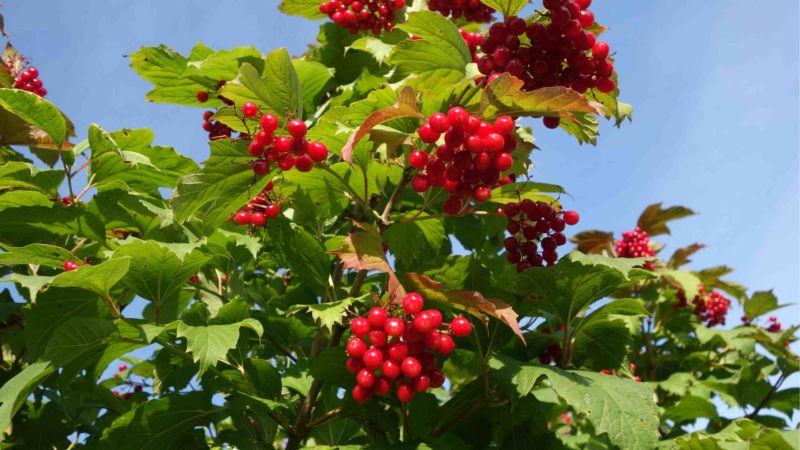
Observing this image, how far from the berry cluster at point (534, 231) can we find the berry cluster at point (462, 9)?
1359mm

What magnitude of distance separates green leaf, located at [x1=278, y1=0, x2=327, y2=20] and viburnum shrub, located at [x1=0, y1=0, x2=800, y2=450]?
3.00ft

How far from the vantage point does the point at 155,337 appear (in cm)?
224

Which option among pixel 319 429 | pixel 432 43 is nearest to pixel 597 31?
pixel 432 43

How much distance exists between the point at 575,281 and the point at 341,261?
94 cm

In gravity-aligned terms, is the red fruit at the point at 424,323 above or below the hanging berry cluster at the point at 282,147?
below

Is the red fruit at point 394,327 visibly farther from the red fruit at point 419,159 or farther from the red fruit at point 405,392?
the red fruit at point 419,159

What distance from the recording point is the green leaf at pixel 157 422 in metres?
2.42

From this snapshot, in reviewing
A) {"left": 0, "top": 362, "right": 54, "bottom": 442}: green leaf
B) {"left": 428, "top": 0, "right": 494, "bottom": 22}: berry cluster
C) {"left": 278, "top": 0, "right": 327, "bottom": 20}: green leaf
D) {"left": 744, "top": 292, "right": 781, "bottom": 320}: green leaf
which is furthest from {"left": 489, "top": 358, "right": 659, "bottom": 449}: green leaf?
{"left": 744, "top": 292, "right": 781, "bottom": 320}: green leaf

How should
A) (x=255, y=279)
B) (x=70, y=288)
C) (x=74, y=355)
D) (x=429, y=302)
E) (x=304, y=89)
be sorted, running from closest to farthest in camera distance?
1. (x=74, y=355)
2. (x=429, y=302)
3. (x=70, y=288)
4. (x=304, y=89)
5. (x=255, y=279)

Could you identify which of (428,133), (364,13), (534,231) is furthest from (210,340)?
(364,13)

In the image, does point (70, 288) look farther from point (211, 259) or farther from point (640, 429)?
point (640, 429)

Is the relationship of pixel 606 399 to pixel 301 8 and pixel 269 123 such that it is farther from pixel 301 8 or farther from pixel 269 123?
pixel 301 8

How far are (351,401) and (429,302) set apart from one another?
0.51m

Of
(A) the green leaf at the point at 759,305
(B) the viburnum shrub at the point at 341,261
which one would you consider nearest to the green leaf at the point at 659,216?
(A) the green leaf at the point at 759,305
